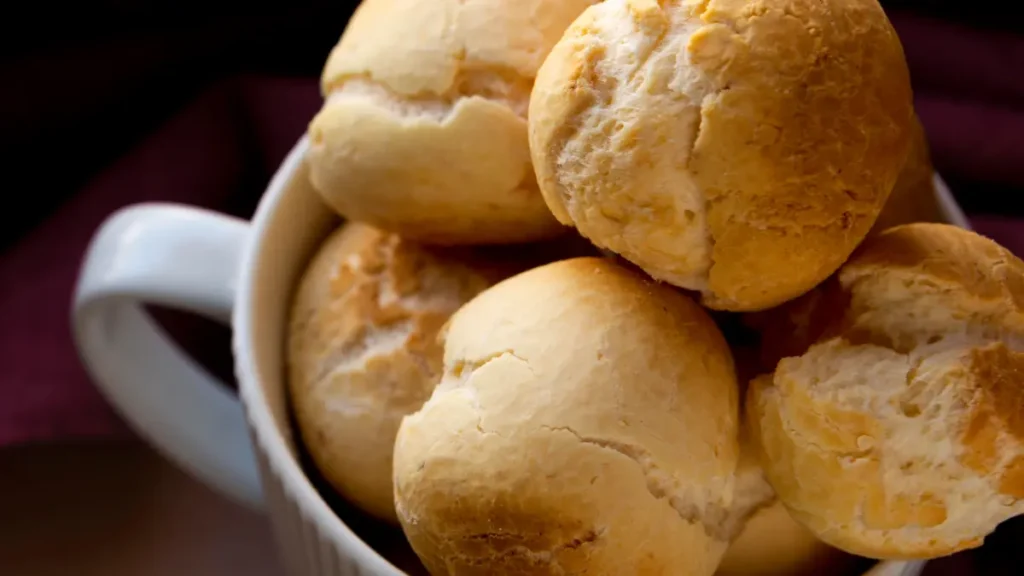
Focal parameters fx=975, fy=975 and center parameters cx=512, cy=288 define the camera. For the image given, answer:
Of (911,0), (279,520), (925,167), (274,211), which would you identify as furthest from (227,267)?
(911,0)

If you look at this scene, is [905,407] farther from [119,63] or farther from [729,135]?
[119,63]

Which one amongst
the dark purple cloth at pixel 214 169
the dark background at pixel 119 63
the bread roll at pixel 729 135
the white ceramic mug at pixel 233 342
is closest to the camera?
the bread roll at pixel 729 135

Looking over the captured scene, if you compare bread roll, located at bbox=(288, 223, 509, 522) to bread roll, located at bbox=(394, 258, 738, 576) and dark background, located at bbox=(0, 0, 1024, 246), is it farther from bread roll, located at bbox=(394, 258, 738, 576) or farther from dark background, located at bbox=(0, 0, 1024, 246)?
dark background, located at bbox=(0, 0, 1024, 246)

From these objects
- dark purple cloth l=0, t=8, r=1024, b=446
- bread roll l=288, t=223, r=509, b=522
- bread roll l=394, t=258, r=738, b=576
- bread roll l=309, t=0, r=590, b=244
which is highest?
bread roll l=309, t=0, r=590, b=244

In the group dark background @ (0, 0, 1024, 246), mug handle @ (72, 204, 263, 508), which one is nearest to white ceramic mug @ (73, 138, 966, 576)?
mug handle @ (72, 204, 263, 508)

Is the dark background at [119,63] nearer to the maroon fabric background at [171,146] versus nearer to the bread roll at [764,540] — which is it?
the maroon fabric background at [171,146]

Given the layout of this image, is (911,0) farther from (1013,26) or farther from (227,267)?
(227,267)

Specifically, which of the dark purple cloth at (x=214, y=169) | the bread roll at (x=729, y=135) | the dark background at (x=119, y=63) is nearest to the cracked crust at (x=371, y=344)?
the bread roll at (x=729, y=135)
